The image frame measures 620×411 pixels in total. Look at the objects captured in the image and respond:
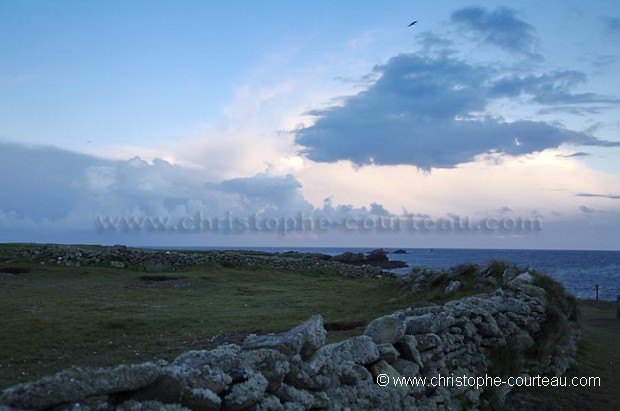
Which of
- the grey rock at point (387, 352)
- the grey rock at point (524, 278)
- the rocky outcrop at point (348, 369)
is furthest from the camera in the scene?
the grey rock at point (524, 278)

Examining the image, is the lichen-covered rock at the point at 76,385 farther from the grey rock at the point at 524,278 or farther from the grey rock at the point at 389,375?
the grey rock at the point at 524,278

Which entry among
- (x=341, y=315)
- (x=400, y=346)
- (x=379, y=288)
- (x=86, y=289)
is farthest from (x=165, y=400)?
(x=86, y=289)

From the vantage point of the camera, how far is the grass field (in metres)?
10.1

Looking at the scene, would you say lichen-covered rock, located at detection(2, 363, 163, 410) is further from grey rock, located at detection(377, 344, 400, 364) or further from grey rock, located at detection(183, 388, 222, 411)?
grey rock, located at detection(377, 344, 400, 364)

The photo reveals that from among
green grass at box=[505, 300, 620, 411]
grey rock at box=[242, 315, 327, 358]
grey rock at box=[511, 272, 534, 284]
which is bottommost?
green grass at box=[505, 300, 620, 411]

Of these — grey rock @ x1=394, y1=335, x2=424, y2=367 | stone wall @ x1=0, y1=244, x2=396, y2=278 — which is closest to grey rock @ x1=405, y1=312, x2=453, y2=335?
grey rock @ x1=394, y1=335, x2=424, y2=367

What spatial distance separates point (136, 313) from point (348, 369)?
10872mm

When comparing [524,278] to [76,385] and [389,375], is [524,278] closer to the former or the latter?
[389,375]

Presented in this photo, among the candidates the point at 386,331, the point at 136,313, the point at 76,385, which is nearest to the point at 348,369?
the point at 386,331

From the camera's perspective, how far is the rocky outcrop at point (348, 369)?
4.12 m

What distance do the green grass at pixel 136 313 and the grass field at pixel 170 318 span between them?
0.08 ft

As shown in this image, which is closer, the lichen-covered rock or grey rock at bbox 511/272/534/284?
the lichen-covered rock

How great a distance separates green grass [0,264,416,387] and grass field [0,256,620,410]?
26 millimetres

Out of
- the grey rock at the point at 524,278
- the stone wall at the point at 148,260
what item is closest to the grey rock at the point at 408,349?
the grey rock at the point at 524,278
